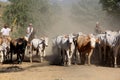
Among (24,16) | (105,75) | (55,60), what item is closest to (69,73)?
(105,75)

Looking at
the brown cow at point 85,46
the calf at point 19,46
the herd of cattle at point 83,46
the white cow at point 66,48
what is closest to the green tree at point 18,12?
the calf at point 19,46

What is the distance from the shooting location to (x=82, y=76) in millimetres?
18406

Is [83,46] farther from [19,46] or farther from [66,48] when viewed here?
[19,46]

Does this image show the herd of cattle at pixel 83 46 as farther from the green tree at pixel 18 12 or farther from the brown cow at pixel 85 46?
→ the green tree at pixel 18 12

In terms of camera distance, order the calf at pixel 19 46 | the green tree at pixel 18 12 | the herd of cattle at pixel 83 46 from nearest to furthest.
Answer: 1. the herd of cattle at pixel 83 46
2. the calf at pixel 19 46
3. the green tree at pixel 18 12

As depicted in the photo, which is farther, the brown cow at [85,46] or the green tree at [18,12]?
the green tree at [18,12]

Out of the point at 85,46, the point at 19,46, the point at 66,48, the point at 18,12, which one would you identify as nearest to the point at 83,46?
the point at 85,46

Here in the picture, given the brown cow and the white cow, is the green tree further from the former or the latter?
the brown cow

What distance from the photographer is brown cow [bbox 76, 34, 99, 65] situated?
23922mm

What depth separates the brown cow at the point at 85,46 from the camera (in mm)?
23922

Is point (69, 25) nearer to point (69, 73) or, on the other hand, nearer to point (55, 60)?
point (55, 60)

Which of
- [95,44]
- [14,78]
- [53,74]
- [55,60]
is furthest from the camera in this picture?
[55,60]

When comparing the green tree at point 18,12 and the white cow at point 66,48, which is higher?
the green tree at point 18,12

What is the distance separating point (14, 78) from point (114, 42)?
7.69 metres
